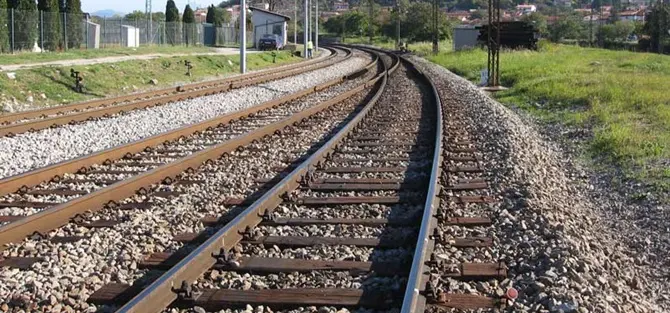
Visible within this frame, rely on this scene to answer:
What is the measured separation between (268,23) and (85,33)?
32.8m

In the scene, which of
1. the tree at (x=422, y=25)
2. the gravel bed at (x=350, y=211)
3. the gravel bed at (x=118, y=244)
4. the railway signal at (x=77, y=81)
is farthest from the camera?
the tree at (x=422, y=25)

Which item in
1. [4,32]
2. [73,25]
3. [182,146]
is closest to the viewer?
[182,146]

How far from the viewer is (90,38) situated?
1837 inches

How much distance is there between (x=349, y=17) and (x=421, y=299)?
131969 millimetres

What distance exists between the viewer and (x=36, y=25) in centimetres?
3706

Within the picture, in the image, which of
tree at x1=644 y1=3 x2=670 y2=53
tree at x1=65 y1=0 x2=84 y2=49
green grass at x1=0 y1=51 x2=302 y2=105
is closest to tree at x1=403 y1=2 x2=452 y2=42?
tree at x1=644 y1=3 x2=670 y2=53

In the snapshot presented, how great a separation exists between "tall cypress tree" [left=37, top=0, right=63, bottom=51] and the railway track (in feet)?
98.0

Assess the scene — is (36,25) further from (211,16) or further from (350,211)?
(211,16)

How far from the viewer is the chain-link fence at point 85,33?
117ft

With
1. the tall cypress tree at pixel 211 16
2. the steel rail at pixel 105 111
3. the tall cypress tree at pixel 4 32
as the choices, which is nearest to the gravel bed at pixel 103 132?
the steel rail at pixel 105 111

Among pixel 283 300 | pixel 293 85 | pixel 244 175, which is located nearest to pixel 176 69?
pixel 293 85

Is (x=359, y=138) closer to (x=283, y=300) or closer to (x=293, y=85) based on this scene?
(x=283, y=300)

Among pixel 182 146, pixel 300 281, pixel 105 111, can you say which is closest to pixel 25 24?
pixel 105 111

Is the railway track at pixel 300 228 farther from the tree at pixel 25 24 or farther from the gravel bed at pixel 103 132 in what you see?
the tree at pixel 25 24
